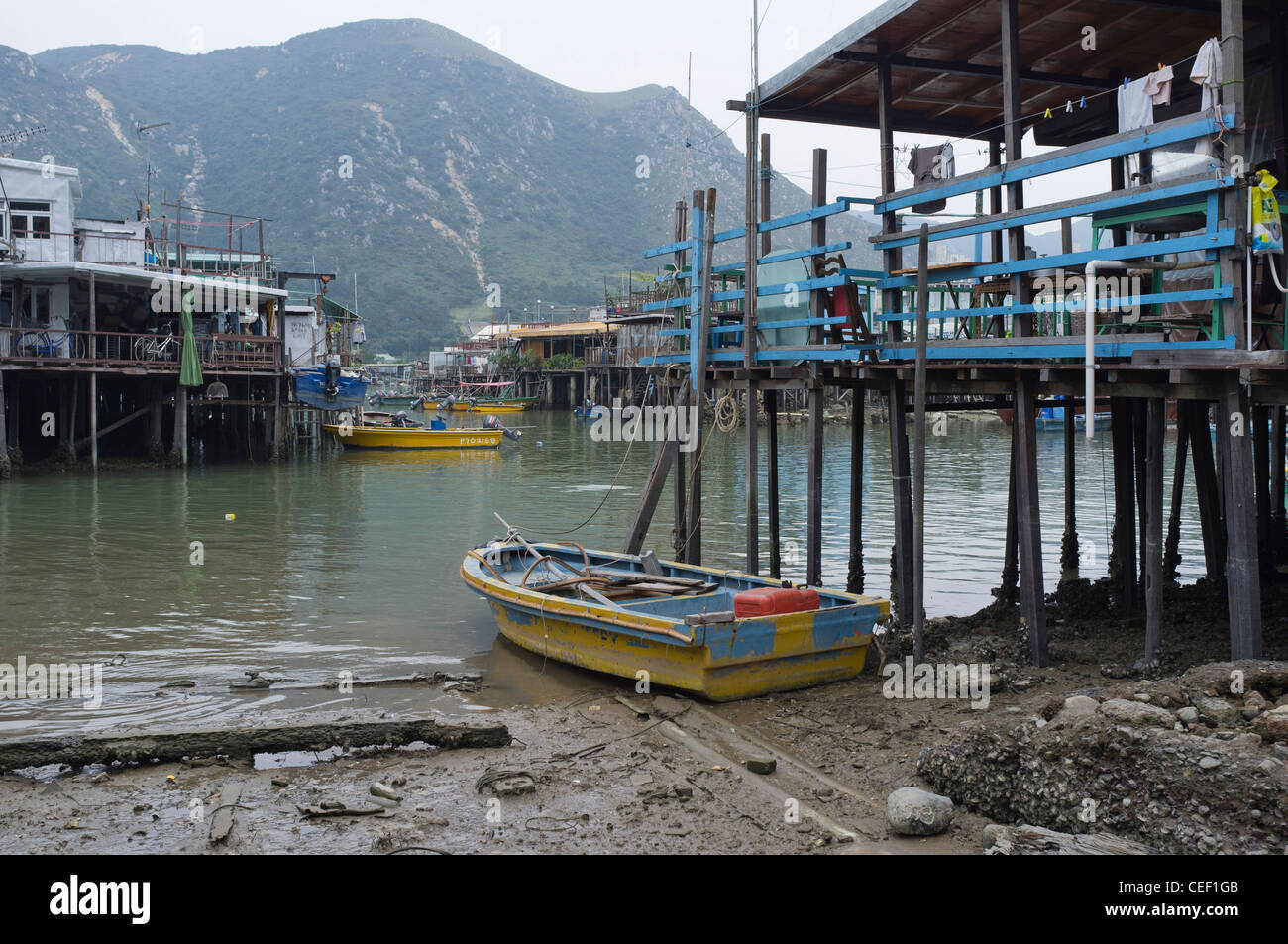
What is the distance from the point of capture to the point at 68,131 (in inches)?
5207

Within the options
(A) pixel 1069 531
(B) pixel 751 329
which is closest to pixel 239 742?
(B) pixel 751 329

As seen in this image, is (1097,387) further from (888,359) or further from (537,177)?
(537,177)

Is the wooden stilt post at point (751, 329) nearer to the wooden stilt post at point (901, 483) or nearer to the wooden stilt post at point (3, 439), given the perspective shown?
the wooden stilt post at point (901, 483)

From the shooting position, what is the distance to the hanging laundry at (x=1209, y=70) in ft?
24.9

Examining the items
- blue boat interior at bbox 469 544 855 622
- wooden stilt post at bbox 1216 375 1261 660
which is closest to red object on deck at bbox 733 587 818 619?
blue boat interior at bbox 469 544 855 622

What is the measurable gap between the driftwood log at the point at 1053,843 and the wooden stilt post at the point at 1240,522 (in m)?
2.39

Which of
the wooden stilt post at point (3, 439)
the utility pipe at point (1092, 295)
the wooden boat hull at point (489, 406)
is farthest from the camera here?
the wooden boat hull at point (489, 406)

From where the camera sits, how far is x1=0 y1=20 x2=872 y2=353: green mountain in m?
126

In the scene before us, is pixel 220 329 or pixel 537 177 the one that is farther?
pixel 537 177

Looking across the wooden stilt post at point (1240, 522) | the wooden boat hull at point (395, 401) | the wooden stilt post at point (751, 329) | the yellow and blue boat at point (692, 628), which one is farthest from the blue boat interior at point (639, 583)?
the wooden boat hull at point (395, 401)

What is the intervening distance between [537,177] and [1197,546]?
155 metres

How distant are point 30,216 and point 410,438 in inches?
554

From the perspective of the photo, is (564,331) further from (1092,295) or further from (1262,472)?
(1092,295)
